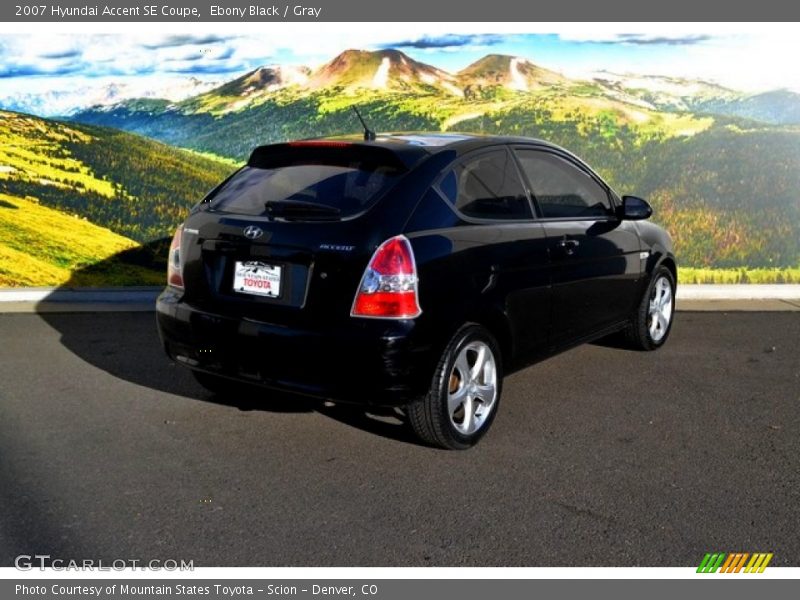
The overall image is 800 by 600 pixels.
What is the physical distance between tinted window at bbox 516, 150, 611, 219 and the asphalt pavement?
1.18 m

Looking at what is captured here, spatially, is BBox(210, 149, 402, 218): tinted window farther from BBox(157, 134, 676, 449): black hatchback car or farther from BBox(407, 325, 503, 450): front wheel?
BBox(407, 325, 503, 450): front wheel

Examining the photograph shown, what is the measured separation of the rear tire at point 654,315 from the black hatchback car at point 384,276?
1297mm

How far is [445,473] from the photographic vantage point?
14.6 feet

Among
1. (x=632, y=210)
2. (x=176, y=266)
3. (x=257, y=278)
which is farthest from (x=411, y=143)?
(x=632, y=210)

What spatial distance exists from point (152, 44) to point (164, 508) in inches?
292

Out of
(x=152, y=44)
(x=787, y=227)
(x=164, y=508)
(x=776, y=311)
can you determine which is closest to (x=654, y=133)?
(x=787, y=227)

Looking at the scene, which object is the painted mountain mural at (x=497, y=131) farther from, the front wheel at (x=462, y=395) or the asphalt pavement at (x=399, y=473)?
the front wheel at (x=462, y=395)

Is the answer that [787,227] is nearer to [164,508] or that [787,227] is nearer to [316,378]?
[316,378]

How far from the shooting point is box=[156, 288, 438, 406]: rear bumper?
4.29m

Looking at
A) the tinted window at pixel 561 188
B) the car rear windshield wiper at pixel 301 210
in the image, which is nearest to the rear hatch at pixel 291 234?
the car rear windshield wiper at pixel 301 210

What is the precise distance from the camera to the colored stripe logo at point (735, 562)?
11.6 ft

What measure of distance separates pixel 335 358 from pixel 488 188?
1437 mm

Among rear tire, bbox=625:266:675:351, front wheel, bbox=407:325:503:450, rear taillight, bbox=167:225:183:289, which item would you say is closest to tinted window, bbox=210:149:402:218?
rear taillight, bbox=167:225:183:289

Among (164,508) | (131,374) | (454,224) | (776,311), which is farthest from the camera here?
(776,311)
